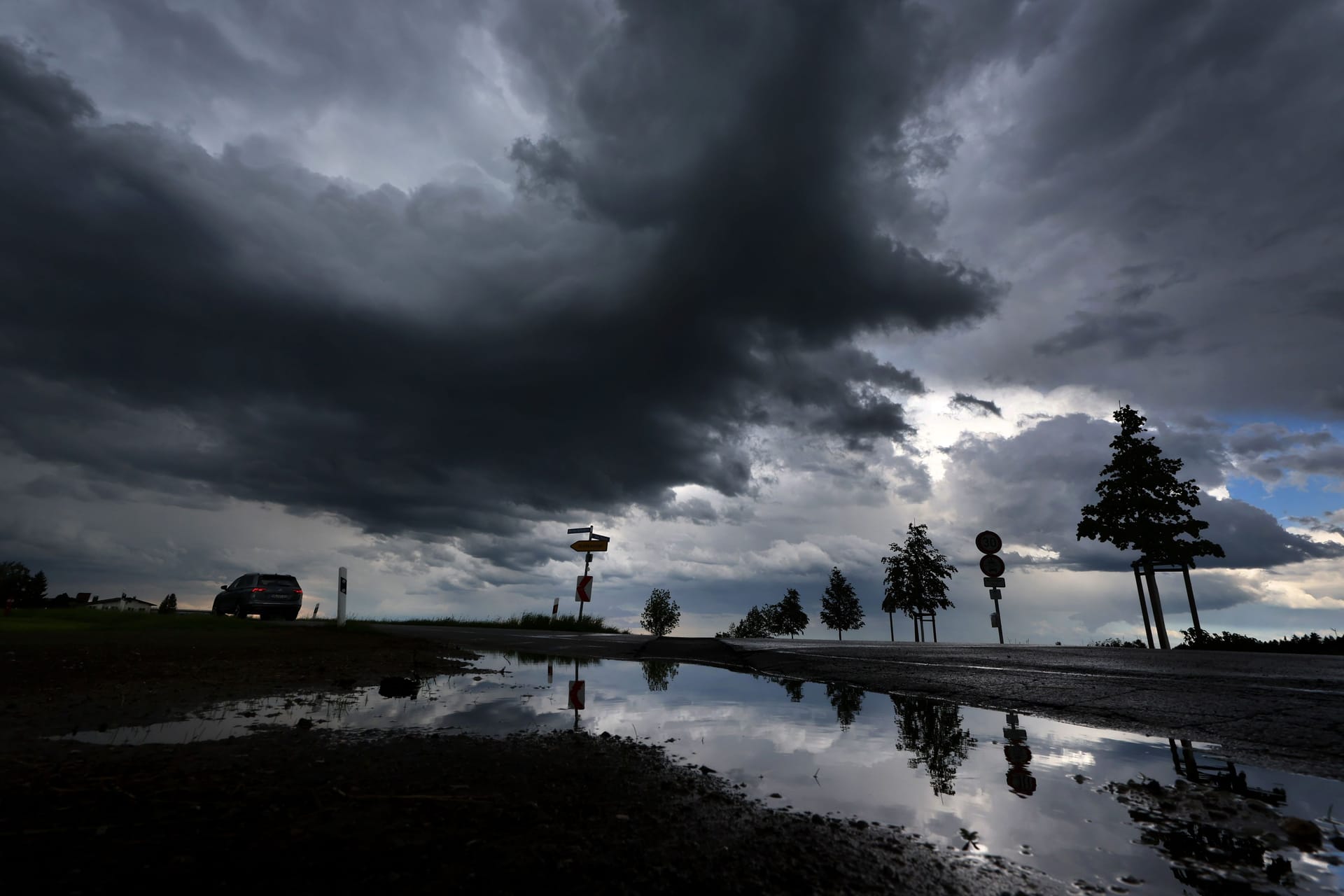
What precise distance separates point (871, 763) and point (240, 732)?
391 centimetres

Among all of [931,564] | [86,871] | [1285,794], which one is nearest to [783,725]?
[1285,794]

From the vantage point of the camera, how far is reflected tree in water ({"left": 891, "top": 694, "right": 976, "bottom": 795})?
337cm

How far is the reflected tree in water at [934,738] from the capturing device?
337 centimetres

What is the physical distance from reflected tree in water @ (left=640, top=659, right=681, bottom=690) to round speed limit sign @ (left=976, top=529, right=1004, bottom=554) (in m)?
13.8

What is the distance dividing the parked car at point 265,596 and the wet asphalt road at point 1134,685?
1767 cm

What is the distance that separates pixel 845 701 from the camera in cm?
604

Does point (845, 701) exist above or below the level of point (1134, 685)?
below

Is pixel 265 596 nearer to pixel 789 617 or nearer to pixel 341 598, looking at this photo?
pixel 341 598

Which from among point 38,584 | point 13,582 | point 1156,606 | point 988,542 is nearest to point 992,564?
point 988,542

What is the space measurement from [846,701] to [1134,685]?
130 inches

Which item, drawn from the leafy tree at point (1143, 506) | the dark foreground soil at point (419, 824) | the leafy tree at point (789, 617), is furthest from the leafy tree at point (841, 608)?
the dark foreground soil at point (419, 824)

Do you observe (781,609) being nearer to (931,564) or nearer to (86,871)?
(931,564)

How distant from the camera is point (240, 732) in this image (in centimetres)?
388

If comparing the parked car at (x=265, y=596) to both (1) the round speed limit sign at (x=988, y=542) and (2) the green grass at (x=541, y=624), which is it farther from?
(1) the round speed limit sign at (x=988, y=542)
